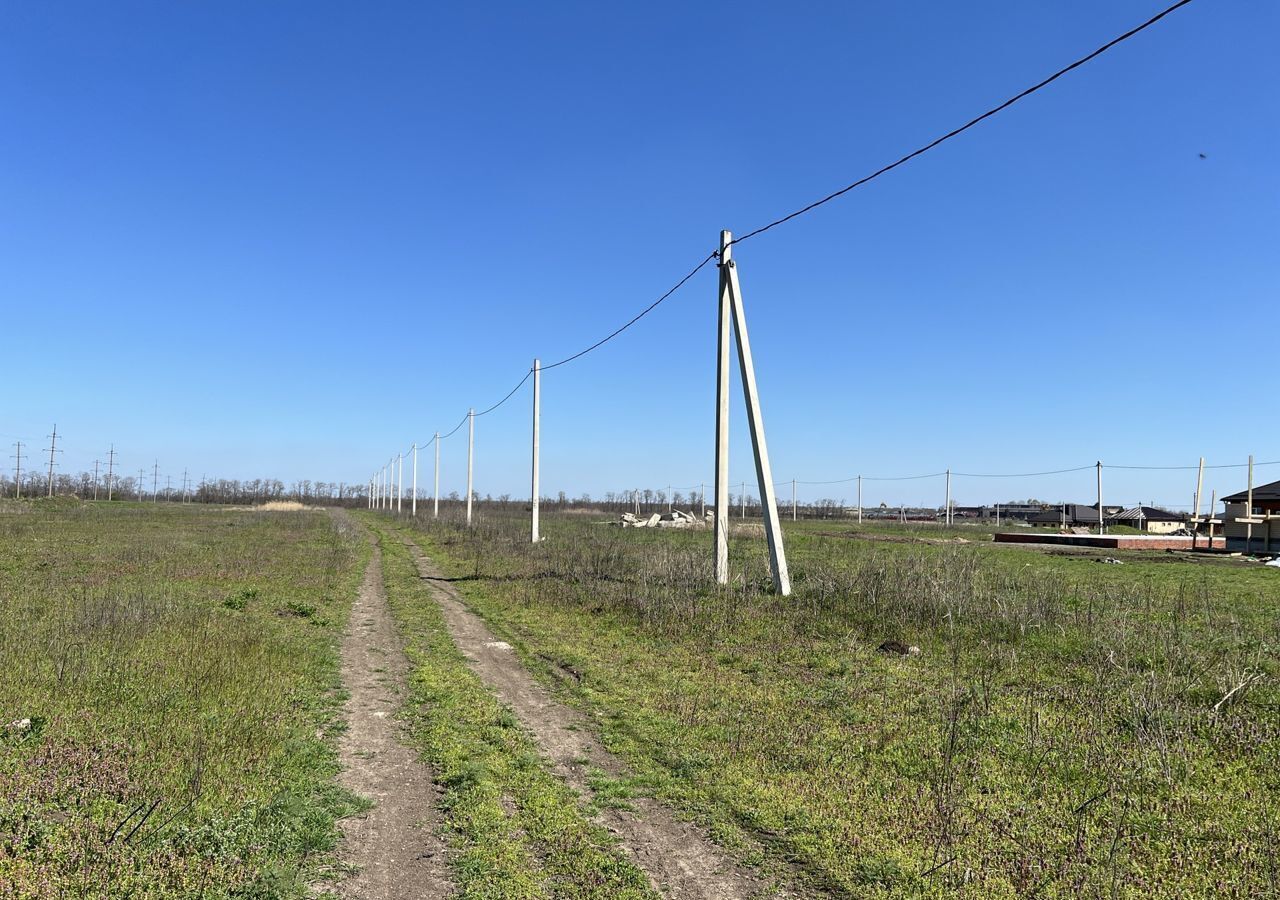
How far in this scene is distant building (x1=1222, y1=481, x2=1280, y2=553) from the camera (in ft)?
107

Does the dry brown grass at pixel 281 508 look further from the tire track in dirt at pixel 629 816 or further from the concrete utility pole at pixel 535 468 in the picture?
the tire track in dirt at pixel 629 816

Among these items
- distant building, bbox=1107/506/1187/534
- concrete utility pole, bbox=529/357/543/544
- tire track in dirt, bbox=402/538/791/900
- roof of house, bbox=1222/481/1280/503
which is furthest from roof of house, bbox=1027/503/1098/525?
tire track in dirt, bbox=402/538/791/900

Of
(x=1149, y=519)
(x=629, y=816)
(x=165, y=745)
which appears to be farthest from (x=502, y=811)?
(x=1149, y=519)

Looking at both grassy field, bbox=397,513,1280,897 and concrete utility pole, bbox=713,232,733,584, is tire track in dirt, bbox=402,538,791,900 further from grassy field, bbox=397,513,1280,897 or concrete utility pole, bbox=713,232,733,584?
concrete utility pole, bbox=713,232,733,584

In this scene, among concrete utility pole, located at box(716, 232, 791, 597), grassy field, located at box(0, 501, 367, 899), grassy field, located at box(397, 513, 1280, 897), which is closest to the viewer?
grassy field, located at box(0, 501, 367, 899)

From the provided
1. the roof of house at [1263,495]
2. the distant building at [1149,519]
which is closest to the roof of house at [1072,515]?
the distant building at [1149,519]

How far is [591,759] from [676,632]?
5496 mm

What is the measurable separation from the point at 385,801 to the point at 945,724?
4.86 m

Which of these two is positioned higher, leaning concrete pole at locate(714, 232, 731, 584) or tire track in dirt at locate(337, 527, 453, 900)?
leaning concrete pole at locate(714, 232, 731, 584)

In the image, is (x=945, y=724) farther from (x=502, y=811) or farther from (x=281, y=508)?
(x=281, y=508)

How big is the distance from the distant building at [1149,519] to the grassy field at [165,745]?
66.7 metres

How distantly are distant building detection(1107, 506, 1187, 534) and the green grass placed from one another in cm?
6597

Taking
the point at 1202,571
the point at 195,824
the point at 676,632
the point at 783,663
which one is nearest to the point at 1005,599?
the point at 783,663

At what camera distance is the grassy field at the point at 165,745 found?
423 centimetres
